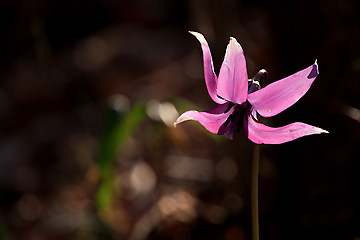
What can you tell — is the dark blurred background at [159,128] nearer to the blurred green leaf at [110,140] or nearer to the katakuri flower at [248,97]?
the blurred green leaf at [110,140]

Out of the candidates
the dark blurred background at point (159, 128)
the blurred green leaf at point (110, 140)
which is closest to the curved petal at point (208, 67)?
the dark blurred background at point (159, 128)

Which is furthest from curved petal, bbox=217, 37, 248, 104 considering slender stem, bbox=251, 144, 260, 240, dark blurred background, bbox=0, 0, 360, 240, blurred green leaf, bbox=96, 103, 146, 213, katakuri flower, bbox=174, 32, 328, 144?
blurred green leaf, bbox=96, 103, 146, 213

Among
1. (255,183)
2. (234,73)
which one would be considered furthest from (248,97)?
(255,183)

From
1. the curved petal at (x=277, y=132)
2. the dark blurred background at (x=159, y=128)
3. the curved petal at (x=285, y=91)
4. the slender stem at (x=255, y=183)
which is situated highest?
the curved petal at (x=285, y=91)

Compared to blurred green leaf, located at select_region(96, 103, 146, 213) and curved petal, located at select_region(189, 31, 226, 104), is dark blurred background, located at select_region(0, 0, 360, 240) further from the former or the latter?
curved petal, located at select_region(189, 31, 226, 104)

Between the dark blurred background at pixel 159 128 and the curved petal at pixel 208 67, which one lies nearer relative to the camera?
the curved petal at pixel 208 67

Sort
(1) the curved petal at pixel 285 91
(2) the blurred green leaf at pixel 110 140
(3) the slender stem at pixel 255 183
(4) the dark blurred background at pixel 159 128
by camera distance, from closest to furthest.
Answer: (1) the curved petal at pixel 285 91 → (3) the slender stem at pixel 255 183 → (4) the dark blurred background at pixel 159 128 → (2) the blurred green leaf at pixel 110 140
